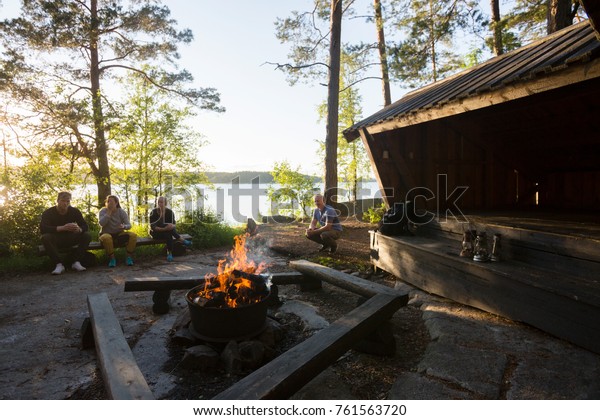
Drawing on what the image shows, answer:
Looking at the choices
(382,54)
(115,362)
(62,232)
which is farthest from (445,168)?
(382,54)

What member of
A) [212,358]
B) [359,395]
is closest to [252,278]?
[212,358]

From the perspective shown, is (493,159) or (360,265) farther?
(493,159)

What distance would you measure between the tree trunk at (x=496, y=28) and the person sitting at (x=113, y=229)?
1077 centimetres

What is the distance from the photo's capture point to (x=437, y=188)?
21.5 feet

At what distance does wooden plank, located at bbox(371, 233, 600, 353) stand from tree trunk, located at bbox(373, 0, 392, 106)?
28.7 feet

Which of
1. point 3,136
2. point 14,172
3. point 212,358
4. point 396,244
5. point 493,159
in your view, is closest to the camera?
point 212,358

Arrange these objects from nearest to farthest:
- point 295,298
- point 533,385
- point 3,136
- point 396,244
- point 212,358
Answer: point 533,385 < point 212,358 < point 295,298 < point 396,244 < point 3,136

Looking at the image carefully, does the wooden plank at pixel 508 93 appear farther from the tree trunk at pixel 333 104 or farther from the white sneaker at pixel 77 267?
the white sneaker at pixel 77 267

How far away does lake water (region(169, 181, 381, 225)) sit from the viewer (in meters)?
11.0

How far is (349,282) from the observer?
149 inches

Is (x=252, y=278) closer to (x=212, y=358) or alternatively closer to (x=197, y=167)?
(x=212, y=358)

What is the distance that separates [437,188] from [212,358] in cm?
534

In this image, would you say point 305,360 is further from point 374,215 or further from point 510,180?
point 374,215

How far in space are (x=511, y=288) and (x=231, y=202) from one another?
33.7 feet
